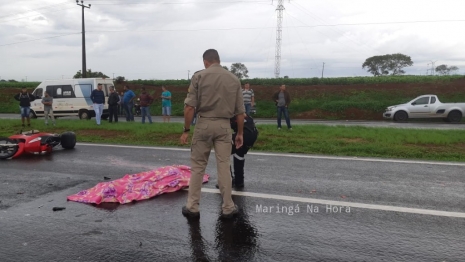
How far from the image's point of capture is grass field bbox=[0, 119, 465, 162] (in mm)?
9423

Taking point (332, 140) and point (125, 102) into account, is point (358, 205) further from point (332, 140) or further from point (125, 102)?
point (125, 102)

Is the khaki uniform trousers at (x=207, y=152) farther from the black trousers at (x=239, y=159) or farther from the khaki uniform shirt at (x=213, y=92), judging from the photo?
the black trousers at (x=239, y=159)

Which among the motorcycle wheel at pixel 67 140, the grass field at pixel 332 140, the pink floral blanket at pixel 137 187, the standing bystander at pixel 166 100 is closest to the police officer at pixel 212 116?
the pink floral blanket at pixel 137 187

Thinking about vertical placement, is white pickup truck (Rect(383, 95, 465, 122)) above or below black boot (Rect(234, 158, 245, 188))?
above

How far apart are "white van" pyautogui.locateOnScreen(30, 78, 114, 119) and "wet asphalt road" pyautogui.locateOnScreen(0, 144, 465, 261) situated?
1578 cm

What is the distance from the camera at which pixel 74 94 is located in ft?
75.2

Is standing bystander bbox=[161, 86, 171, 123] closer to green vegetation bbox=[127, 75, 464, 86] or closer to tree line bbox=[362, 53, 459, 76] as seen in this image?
green vegetation bbox=[127, 75, 464, 86]

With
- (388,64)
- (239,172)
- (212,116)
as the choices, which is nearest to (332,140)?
(239,172)

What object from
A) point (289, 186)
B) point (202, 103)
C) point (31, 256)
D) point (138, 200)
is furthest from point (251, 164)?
point (31, 256)

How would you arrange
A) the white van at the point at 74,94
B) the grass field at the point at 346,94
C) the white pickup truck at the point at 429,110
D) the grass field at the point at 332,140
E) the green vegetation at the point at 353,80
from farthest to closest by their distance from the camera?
the green vegetation at the point at 353,80 < the grass field at the point at 346,94 < the white pickup truck at the point at 429,110 < the white van at the point at 74,94 < the grass field at the point at 332,140

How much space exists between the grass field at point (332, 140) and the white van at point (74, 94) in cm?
810

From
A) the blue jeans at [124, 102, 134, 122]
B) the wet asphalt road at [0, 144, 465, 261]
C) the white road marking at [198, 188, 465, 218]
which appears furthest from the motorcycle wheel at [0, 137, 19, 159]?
the blue jeans at [124, 102, 134, 122]

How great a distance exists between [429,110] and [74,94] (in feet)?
65.9

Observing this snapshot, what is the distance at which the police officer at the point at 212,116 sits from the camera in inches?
182
